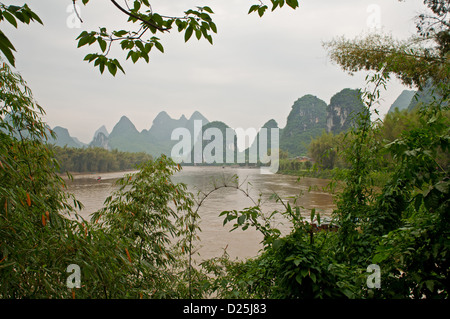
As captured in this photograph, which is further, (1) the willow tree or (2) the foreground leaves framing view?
(1) the willow tree

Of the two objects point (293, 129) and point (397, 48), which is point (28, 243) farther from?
point (293, 129)

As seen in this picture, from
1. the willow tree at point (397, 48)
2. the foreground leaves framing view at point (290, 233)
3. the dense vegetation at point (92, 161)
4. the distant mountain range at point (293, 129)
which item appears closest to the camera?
the foreground leaves framing view at point (290, 233)

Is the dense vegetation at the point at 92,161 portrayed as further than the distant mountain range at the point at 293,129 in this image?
No

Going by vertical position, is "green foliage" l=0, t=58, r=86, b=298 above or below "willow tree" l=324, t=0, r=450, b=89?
below

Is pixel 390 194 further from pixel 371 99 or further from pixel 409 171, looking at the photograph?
pixel 371 99

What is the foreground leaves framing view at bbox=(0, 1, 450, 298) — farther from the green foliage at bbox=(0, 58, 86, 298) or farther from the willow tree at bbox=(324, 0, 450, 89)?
the willow tree at bbox=(324, 0, 450, 89)

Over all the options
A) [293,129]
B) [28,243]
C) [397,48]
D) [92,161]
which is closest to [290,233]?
[28,243]

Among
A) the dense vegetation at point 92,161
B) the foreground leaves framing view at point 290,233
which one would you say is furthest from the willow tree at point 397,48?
the dense vegetation at point 92,161

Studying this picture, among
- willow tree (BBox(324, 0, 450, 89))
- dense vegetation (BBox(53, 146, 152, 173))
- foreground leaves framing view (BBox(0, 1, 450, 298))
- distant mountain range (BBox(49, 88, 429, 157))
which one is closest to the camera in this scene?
foreground leaves framing view (BBox(0, 1, 450, 298))

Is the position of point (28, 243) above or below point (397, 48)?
below

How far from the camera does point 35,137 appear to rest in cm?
166

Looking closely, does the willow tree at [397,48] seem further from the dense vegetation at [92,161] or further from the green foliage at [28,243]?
the dense vegetation at [92,161]

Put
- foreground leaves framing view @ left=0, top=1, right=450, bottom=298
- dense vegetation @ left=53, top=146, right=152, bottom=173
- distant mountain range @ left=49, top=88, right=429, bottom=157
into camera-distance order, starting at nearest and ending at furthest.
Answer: foreground leaves framing view @ left=0, top=1, right=450, bottom=298 < dense vegetation @ left=53, top=146, right=152, bottom=173 < distant mountain range @ left=49, top=88, right=429, bottom=157

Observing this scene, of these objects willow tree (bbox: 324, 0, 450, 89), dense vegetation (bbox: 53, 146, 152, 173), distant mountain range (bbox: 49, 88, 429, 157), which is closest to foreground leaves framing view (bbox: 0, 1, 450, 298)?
willow tree (bbox: 324, 0, 450, 89)
